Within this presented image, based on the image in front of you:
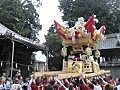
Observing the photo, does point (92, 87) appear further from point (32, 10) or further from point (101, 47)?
point (32, 10)

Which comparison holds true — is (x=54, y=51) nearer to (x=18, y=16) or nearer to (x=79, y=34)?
(x=18, y=16)

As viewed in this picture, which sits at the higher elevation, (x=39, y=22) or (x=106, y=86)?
(x=39, y=22)

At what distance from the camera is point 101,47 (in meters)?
35.0

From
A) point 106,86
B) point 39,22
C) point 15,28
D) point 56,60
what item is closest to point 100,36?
point 106,86

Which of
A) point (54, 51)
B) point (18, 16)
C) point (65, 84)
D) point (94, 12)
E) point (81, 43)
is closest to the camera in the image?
point (65, 84)

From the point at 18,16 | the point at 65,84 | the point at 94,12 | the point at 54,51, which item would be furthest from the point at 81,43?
the point at 94,12

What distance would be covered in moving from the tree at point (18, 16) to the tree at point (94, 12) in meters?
5.28

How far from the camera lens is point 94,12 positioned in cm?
4081

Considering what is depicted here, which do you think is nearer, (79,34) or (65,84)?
(65,84)

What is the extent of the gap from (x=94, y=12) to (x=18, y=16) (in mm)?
10810

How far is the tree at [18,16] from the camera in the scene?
31.4 metres

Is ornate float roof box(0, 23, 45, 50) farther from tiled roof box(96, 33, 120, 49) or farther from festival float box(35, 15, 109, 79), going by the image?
tiled roof box(96, 33, 120, 49)

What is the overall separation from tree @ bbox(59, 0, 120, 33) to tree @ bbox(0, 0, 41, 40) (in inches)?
208

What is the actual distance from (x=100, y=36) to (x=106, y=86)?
4.36 meters
